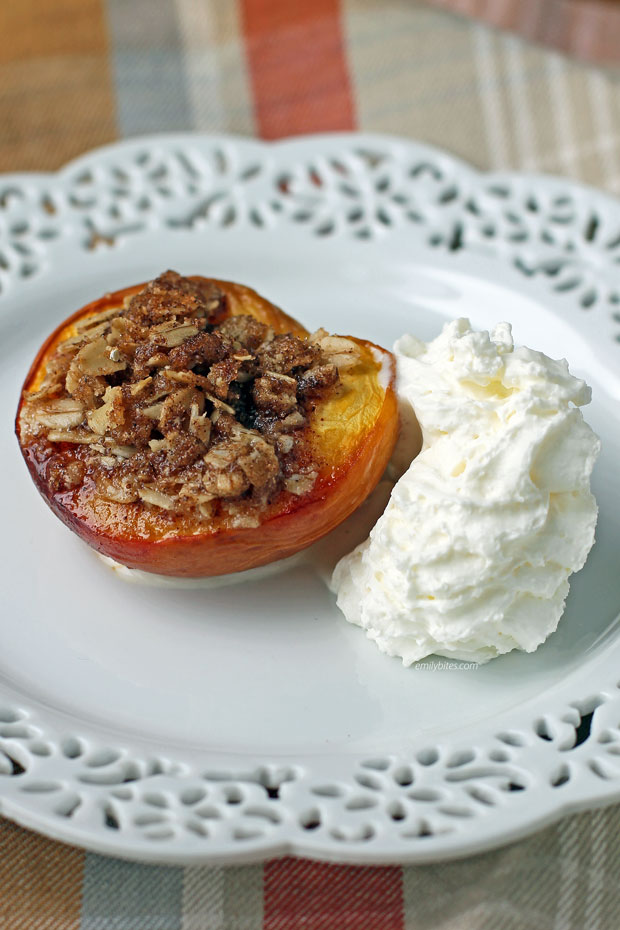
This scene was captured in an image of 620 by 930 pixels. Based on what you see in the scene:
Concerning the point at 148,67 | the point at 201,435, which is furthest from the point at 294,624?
the point at 148,67

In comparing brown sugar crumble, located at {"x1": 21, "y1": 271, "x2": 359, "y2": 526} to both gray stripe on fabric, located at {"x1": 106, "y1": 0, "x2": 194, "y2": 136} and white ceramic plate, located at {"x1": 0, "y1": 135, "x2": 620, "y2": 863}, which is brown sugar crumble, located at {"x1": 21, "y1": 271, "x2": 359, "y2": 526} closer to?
white ceramic plate, located at {"x1": 0, "y1": 135, "x2": 620, "y2": 863}

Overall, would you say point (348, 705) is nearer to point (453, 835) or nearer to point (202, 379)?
point (453, 835)

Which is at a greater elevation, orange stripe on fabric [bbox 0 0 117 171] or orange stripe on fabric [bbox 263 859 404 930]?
orange stripe on fabric [bbox 0 0 117 171]

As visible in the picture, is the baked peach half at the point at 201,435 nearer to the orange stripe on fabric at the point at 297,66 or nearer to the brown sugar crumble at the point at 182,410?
the brown sugar crumble at the point at 182,410

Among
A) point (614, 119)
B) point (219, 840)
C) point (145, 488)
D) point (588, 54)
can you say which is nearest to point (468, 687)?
point (219, 840)

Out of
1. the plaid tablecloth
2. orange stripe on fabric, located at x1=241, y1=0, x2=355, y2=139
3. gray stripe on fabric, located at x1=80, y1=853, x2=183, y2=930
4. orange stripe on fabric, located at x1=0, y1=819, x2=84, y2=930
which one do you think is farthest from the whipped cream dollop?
orange stripe on fabric, located at x1=241, y1=0, x2=355, y2=139

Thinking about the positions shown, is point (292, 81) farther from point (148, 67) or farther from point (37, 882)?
point (37, 882)

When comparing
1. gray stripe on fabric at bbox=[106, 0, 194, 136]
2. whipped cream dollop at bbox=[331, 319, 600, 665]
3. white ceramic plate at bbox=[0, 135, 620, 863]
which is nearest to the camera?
white ceramic plate at bbox=[0, 135, 620, 863]
